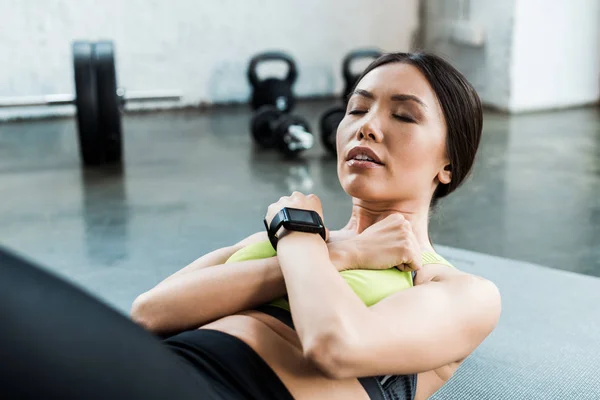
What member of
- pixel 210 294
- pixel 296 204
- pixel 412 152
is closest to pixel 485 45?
pixel 412 152

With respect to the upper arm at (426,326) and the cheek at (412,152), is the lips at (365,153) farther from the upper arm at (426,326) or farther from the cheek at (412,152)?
the upper arm at (426,326)

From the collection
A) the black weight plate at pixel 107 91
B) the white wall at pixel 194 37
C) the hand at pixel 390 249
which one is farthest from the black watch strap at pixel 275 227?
the white wall at pixel 194 37

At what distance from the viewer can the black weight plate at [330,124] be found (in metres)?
4.08

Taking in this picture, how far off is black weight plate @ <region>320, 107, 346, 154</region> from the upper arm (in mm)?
2871

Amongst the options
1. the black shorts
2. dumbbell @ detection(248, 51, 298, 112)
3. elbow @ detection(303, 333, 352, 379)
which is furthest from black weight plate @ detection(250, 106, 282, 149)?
elbow @ detection(303, 333, 352, 379)

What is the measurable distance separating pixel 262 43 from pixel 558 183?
2.94m

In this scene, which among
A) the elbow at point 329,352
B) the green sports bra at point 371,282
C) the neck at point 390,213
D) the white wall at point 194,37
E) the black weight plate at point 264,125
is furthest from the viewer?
the white wall at point 194,37

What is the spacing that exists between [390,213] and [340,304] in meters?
0.38

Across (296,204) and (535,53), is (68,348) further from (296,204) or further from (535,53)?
(535,53)

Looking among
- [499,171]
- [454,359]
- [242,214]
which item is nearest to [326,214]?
[242,214]

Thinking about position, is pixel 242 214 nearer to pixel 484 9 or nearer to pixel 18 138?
pixel 18 138

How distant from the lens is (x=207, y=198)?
Result: 3326 mm

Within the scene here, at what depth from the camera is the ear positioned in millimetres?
1438

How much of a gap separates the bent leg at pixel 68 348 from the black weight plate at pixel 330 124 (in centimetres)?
327
